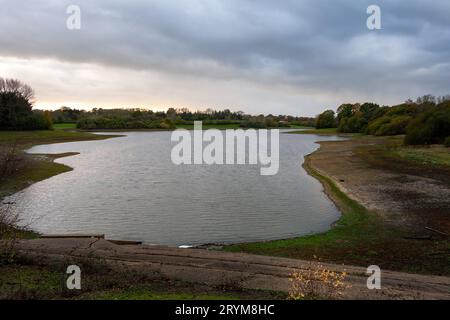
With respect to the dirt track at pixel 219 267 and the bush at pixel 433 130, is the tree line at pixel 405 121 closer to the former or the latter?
the bush at pixel 433 130

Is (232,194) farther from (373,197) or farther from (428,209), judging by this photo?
(428,209)

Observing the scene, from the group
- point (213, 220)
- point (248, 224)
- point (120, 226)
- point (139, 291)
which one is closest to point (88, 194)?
point (120, 226)

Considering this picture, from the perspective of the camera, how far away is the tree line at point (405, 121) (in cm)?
6209

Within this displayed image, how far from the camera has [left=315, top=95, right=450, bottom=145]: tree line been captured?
62094mm

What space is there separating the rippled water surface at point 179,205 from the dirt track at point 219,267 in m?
3.46

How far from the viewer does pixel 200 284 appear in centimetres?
1208

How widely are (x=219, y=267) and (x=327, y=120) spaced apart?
6425 inches

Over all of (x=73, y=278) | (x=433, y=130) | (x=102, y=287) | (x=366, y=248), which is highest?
(x=433, y=130)

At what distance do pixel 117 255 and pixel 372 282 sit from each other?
8.59m

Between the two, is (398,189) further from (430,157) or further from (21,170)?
(21,170)

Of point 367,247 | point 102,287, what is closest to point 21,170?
point 102,287

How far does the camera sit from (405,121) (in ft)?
313

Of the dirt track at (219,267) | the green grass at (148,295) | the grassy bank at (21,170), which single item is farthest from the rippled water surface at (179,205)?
the green grass at (148,295)

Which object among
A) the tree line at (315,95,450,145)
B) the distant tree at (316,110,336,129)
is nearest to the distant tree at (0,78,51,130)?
the tree line at (315,95,450,145)
